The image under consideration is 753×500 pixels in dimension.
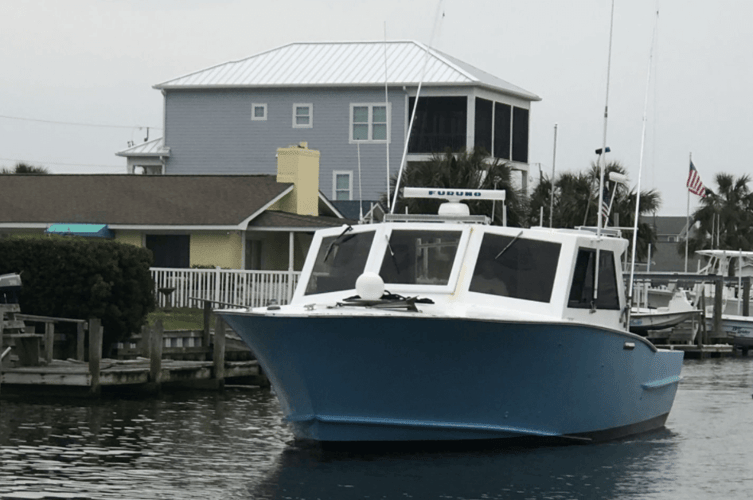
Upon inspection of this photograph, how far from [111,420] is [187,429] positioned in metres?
1.45

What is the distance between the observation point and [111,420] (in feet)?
68.1

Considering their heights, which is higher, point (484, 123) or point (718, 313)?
point (484, 123)

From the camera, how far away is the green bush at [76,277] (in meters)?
25.1

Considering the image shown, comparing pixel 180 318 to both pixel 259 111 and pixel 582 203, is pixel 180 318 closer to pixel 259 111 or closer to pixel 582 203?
pixel 582 203

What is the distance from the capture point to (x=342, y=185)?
57.6 metres

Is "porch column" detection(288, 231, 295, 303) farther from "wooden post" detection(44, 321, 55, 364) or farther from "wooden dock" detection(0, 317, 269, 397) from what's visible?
"wooden post" detection(44, 321, 55, 364)

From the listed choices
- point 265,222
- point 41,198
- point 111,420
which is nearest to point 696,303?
point 265,222

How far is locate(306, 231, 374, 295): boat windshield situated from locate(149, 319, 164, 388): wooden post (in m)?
6.23

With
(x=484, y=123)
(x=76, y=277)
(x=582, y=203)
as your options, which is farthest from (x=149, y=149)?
(x=76, y=277)

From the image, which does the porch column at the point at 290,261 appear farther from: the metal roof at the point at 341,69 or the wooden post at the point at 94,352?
the metal roof at the point at 341,69

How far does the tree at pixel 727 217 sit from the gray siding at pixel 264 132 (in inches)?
645

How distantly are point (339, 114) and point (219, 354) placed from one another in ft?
107

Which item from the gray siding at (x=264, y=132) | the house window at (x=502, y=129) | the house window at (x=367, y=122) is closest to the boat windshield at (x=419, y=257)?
the gray siding at (x=264, y=132)

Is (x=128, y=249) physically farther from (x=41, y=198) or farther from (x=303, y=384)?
(x=41, y=198)
